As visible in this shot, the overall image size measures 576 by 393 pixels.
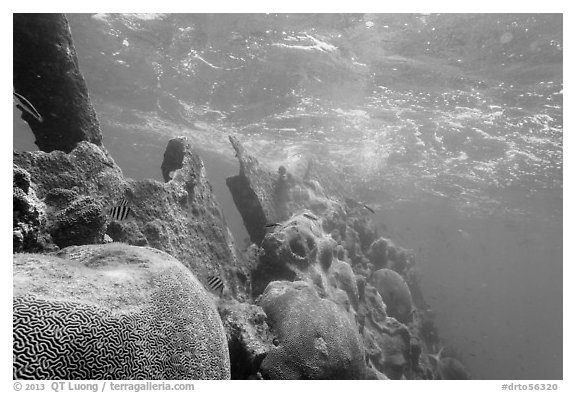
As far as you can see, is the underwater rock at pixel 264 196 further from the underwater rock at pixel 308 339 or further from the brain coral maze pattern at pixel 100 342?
the brain coral maze pattern at pixel 100 342

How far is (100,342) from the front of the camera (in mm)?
2355

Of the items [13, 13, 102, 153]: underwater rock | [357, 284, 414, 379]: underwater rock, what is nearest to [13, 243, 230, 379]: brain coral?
[13, 13, 102, 153]: underwater rock

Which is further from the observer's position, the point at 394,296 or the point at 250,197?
the point at 394,296

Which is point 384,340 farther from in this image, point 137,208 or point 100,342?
point 100,342

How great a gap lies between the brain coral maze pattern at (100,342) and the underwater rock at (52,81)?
3427mm

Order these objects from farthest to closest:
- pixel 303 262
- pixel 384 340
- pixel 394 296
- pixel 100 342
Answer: pixel 394 296
pixel 384 340
pixel 303 262
pixel 100 342

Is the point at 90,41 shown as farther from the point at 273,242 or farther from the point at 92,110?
the point at 273,242

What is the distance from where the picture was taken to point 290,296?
Result: 612cm

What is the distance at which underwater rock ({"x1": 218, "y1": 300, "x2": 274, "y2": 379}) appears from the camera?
16.3 feet

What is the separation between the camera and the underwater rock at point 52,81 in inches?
187

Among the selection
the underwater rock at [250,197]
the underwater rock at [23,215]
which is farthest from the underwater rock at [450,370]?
the underwater rock at [23,215]

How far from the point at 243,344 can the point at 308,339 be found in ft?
3.48

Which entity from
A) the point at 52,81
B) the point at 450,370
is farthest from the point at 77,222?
Answer: the point at 450,370

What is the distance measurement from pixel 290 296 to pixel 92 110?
15.5 ft
